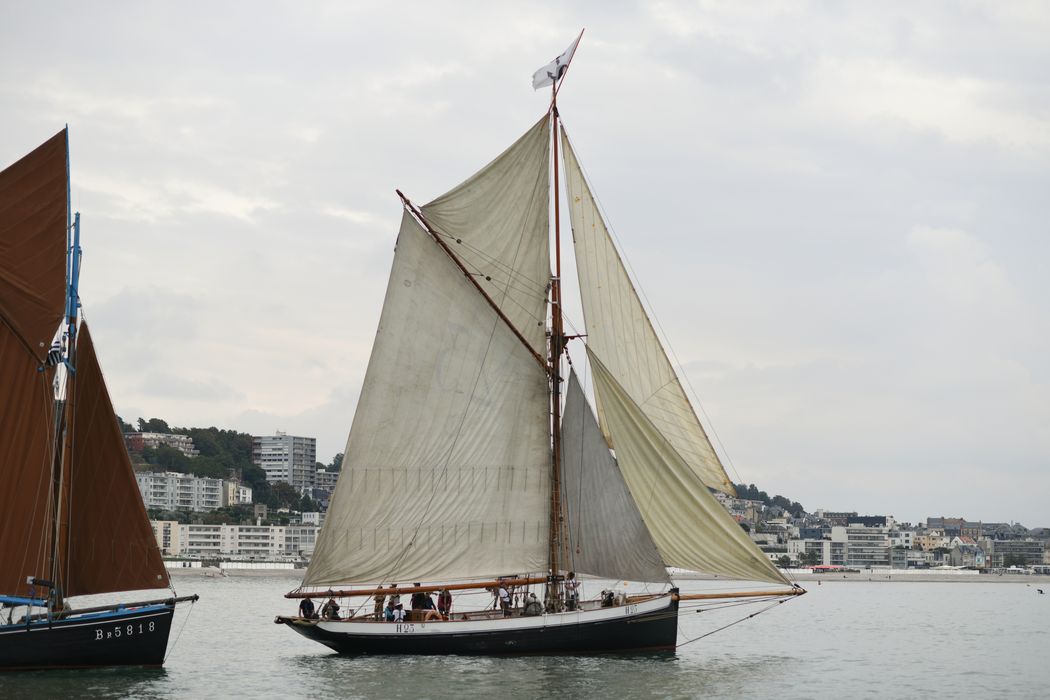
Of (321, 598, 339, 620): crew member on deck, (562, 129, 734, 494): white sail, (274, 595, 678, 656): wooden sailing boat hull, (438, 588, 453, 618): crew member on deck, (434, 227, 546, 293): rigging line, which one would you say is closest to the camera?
(274, 595, 678, 656): wooden sailing boat hull

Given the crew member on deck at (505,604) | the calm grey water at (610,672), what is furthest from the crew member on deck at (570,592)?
the crew member on deck at (505,604)

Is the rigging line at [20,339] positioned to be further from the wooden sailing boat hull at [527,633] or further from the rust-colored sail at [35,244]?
the wooden sailing boat hull at [527,633]

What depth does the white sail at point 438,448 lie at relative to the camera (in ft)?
157

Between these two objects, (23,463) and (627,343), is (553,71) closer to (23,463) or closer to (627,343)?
(627,343)

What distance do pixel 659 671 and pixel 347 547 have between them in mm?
11416

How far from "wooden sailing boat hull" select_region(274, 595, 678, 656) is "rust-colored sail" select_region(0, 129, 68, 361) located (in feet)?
43.3

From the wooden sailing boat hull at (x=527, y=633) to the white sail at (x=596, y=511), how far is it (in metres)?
1.61

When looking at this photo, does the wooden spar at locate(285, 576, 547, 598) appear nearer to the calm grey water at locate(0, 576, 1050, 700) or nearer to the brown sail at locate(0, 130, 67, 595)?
the calm grey water at locate(0, 576, 1050, 700)

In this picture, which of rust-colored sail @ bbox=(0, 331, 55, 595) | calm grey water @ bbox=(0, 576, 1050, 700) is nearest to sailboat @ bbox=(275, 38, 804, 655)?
calm grey water @ bbox=(0, 576, 1050, 700)

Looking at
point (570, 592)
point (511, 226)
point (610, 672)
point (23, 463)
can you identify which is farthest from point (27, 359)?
point (610, 672)

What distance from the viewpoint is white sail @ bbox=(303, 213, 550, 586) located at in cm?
4775

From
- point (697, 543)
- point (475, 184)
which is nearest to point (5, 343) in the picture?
point (475, 184)

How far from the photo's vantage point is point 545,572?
4828 centimetres

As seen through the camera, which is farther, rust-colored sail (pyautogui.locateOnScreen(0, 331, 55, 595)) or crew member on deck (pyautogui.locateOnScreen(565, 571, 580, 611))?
crew member on deck (pyautogui.locateOnScreen(565, 571, 580, 611))
